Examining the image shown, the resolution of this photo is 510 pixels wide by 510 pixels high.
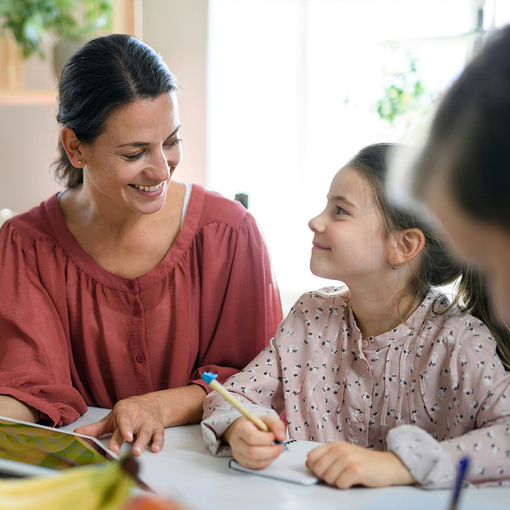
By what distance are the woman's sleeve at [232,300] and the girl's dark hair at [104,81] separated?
341mm

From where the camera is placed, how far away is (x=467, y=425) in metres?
0.89

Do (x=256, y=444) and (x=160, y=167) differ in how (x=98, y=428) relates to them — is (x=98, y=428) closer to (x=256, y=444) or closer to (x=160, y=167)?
(x=256, y=444)

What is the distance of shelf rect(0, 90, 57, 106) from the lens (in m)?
1.97

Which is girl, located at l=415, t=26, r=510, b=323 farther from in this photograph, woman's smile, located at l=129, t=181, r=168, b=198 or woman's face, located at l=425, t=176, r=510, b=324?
woman's smile, located at l=129, t=181, r=168, b=198

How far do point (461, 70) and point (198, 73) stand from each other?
2.00 metres

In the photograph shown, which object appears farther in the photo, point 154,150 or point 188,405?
point 154,150

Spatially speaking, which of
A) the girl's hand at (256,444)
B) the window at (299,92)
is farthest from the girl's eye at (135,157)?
the window at (299,92)

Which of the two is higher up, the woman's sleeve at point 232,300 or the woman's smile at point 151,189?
the woman's smile at point 151,189

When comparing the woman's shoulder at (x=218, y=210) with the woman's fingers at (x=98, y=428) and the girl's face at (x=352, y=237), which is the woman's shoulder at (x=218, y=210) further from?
the woman's fingers at (x=98, y=428)

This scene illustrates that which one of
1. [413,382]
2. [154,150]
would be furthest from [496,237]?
[154,150]

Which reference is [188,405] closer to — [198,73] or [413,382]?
[413,382]

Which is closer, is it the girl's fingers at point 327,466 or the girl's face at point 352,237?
the girl's fingers at point 327,466

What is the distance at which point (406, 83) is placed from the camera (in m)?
2.20

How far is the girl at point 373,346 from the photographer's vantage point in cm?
92
